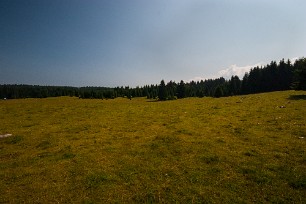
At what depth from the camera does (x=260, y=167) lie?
12.2m

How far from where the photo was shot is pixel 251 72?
107562 mm

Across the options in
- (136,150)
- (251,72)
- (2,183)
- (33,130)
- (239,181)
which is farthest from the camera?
(251,72)

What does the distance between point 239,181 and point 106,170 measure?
7680mm

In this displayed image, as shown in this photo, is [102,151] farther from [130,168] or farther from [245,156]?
[245,156]

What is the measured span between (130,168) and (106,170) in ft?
4.86

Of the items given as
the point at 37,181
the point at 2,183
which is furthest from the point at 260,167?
the point at 2,183

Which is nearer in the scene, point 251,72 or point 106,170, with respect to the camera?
point 106,170

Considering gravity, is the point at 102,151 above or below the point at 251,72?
below

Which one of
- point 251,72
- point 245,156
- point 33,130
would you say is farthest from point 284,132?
point 251,72

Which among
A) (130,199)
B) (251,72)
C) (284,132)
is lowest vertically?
(130,199)

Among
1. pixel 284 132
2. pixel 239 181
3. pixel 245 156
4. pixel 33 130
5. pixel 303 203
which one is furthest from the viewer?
pixel 33 130

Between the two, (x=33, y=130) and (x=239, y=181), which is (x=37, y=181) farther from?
(x=33, y=130)

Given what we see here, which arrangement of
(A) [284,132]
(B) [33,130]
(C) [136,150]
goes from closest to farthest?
1. (C) [136,150]
2. (A) [284,132]
3. (B) [33,130]

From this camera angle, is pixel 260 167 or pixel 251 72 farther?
pixel 251 72
